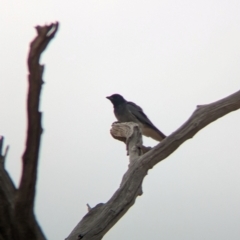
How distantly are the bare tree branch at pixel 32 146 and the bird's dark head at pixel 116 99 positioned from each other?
339 inches

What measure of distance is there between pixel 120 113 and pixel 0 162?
806cm

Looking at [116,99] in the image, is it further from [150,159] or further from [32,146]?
[32,146]

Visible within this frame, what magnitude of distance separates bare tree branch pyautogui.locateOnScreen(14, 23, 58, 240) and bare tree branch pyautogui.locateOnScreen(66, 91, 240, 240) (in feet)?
4.85

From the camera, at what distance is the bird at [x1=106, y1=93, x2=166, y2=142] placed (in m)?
11.1

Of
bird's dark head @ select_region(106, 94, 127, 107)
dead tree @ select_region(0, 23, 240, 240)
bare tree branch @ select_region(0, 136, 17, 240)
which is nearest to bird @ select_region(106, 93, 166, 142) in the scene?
bird's dark head @ select_region(106, 94, 127, 107)

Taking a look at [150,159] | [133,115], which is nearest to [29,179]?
[150,159]

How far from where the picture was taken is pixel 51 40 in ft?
10.5

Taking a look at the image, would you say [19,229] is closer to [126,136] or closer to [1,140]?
[1,140]

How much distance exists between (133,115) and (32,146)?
8.20 metres

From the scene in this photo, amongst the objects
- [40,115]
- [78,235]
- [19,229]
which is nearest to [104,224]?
[78,235]

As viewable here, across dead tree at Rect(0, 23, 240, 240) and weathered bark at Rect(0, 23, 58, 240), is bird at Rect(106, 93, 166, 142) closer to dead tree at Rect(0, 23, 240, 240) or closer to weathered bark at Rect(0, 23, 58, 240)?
dead tree at Rect(0, 23, 240, 240)

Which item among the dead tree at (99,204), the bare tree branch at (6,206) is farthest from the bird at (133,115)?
the bare tree branch at (6,206)

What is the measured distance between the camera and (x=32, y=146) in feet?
11.1

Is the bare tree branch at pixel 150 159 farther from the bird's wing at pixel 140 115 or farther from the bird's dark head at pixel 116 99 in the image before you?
the bird's dark head at pixel 116 99
